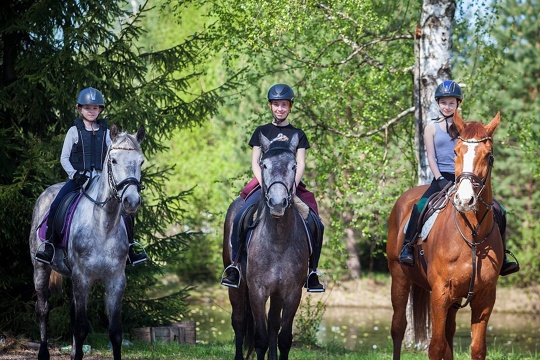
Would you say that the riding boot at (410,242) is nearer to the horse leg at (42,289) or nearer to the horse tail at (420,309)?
the horse tail at (420,309)

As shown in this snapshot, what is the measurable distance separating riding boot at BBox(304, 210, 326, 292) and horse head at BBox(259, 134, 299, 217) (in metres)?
0.84

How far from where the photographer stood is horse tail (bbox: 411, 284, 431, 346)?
10850 mm

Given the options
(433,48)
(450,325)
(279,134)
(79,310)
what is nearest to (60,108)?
(79,310)

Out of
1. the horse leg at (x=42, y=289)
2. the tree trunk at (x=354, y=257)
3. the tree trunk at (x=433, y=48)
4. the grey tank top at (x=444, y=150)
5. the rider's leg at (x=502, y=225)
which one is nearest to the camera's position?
the rider's leg at (x=502, y=225)

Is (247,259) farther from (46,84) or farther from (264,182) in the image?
(46,84)

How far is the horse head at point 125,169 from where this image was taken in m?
7.98

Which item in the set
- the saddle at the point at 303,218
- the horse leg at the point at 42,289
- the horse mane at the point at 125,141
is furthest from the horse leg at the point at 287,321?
the horse leg at the point at 42,289

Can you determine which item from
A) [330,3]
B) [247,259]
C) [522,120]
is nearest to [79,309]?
[247,259]

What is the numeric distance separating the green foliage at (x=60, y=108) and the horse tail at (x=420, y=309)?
4.31 meters

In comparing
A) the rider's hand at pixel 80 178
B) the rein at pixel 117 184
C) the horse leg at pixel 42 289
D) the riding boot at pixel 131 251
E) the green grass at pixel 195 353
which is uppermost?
the rider's hand at pixel 80 178

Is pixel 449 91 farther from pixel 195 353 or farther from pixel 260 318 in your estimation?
pixel 195 353

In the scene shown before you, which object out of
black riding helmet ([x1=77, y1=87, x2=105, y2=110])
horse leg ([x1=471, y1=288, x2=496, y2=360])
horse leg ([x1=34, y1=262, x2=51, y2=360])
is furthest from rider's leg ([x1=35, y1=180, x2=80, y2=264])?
horse leg ([x1=471, y1=288, x2=496, y2=360])

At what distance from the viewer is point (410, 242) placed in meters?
9.02

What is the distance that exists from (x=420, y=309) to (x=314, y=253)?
3.13m
